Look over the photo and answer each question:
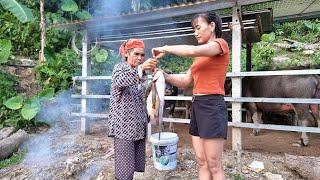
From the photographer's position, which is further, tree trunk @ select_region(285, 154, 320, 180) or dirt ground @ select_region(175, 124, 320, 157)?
dirt ground @ select_region(175, 124, 320, 157)

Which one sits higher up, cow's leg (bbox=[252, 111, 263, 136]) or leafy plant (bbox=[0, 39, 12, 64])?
leafy plant (bbox=[0, 39, 12, 64])

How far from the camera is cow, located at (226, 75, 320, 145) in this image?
6.12 meters

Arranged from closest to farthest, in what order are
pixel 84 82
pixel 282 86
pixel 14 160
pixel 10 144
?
pixel 14 160 < pixel 10 144 < pixel 282 86 < pixel 84 82

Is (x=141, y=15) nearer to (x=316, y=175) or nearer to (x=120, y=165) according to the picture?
(x=120, y=165)

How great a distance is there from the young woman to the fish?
0.20 metres

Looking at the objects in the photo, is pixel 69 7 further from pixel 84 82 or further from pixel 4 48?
pixel 84 82

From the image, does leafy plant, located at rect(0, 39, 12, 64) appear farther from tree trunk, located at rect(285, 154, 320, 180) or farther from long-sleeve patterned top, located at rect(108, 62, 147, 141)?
tree trunk, located at rect(285, 154, 320, 180)

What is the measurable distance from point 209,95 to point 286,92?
4.51 metres

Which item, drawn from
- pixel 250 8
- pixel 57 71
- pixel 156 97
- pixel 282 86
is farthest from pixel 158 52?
pixel 57 71

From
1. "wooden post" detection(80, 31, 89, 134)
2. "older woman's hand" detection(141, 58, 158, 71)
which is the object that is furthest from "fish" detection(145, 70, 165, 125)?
"wooden post" detection(80, 31, 89, 134)

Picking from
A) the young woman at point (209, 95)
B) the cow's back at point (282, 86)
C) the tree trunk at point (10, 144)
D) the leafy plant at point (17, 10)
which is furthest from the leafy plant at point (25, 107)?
the young woman at point (209, 95)

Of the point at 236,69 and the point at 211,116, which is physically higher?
the point at 236,69

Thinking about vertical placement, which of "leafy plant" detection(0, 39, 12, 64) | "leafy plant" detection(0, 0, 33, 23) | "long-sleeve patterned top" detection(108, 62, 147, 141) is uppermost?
"leafy plant" detection(0, 0, 33, 23)

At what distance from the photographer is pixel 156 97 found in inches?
108
